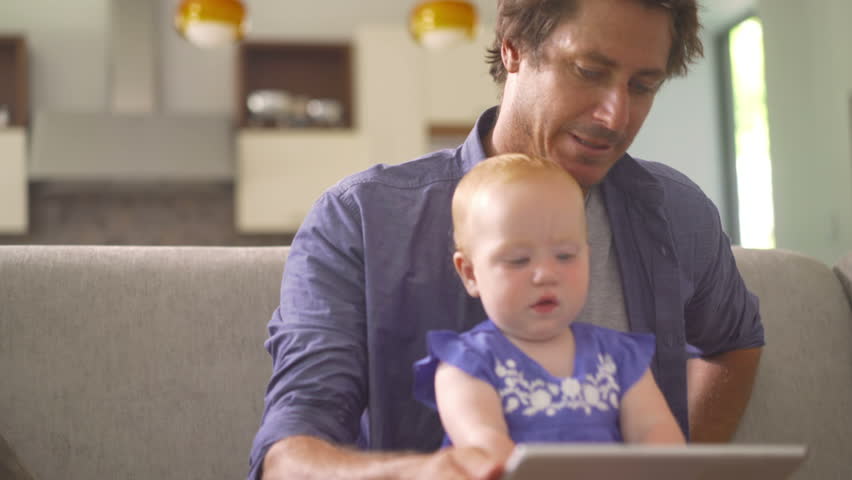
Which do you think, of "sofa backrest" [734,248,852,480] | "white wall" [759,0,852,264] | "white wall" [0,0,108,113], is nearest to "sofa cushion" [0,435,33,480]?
"sofa backrest" [734,248,852,480]

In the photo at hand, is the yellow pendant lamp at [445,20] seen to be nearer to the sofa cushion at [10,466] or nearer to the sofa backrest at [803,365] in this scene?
the sofa backrest at [803,365]

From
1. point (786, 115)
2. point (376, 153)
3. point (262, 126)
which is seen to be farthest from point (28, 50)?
point (786, 115)

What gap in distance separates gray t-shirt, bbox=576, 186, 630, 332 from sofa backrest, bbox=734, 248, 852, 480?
0.55 m

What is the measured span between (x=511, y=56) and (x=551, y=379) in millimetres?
688

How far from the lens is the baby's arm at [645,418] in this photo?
1.03 meters

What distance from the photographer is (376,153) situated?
5703 mm

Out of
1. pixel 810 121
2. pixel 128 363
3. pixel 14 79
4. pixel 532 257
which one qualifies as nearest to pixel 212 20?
pixel 128 363

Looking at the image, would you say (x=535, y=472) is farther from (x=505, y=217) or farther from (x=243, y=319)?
(x=243, y=319)

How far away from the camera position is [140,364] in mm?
1664

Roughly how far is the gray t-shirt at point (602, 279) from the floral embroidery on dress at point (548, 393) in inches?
13.5

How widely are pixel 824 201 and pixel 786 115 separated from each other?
0.53 meters

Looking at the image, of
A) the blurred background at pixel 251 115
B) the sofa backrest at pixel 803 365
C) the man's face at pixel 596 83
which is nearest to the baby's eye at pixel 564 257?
the man's face at pixel 596 83

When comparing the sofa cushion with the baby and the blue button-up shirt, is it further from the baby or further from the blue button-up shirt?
the baby

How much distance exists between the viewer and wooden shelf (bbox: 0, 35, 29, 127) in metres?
5.47
